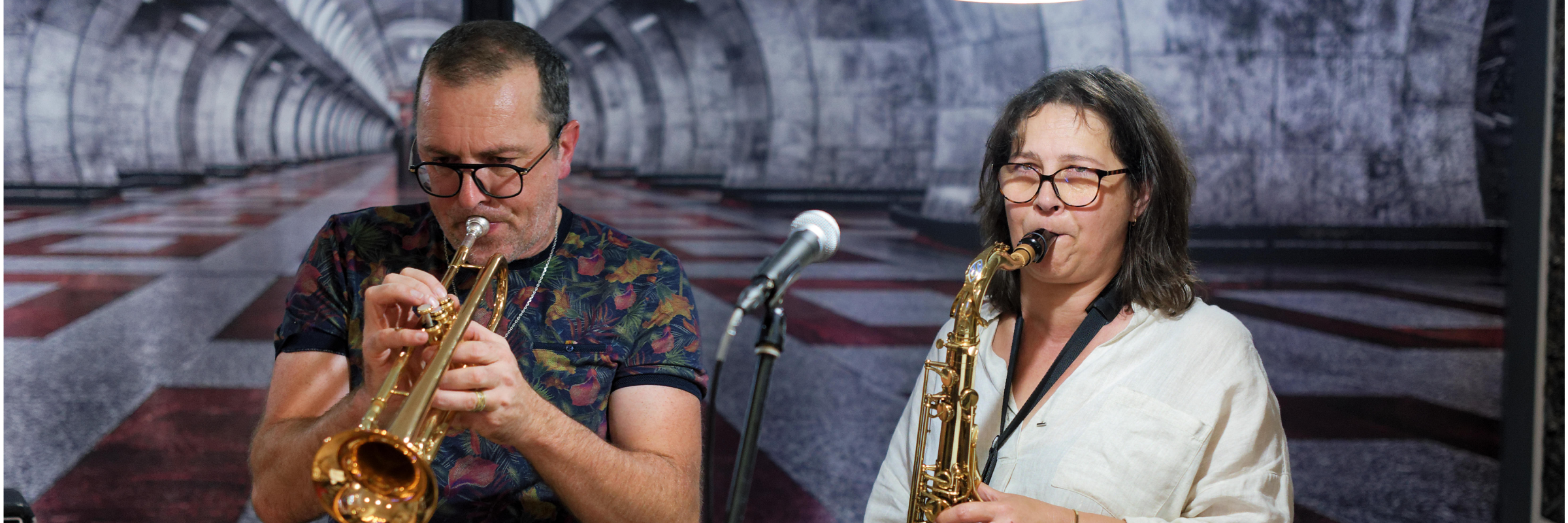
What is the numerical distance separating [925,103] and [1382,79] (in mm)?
2088

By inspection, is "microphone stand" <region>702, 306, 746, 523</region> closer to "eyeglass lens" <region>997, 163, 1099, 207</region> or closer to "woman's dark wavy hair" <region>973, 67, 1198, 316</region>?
"eyeglass lens" <region>997, 163, 1099, 207</region>

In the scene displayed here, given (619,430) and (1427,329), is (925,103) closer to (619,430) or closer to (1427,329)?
(1427,329)

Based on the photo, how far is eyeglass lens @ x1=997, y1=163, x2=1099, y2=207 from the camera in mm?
1535

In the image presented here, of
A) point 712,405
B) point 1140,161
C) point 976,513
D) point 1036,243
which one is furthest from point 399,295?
point 1140,161

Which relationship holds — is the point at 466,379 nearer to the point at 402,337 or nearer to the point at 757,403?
the point at 402,337

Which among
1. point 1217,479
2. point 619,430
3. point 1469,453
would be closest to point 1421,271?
point 1469,453

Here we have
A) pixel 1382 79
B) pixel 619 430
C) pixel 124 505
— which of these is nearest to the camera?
pixel 619 430

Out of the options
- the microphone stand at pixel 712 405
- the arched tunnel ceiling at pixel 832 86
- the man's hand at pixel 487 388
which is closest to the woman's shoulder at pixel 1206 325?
the microphone stand at pixel 712 405

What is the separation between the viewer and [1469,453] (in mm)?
3865

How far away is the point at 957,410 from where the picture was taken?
155 centimetres

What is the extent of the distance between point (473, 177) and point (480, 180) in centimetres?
2

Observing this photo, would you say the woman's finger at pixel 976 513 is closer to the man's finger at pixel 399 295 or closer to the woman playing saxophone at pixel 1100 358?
the woman playing saxophone at pixel 1100 358

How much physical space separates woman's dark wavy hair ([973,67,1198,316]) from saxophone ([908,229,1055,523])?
19cm

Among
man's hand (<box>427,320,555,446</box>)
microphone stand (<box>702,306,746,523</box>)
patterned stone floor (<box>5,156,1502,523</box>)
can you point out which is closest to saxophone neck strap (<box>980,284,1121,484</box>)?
microphone stand (<box>702,306,746,523</box>)
